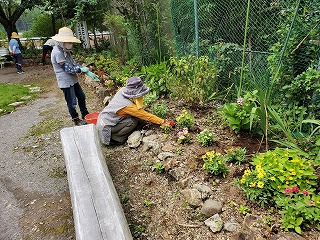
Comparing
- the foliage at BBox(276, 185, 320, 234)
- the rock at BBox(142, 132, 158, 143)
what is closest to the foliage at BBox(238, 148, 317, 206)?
the foliage at BBox(276, 185, 320, 234)

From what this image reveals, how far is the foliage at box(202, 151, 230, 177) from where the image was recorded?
7.80ft

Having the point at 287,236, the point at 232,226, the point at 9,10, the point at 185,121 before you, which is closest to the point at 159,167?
the point at 185,121

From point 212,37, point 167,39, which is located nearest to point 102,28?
point 167,39

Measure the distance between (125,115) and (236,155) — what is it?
5.24 feet

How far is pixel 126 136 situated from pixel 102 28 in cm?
868

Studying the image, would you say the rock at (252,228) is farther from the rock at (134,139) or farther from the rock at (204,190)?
the rock at (134,139)

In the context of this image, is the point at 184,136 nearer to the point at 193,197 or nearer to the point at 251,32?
the point at 193,197

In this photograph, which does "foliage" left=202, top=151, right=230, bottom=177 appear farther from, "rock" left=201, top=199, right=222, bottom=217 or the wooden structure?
the wooden structure

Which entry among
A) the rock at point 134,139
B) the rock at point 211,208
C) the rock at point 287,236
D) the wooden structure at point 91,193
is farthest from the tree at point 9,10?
the rock at point 287,236

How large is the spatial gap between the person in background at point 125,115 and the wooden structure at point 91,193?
520 millimetres

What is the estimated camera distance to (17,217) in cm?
261

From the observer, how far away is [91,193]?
204 cm

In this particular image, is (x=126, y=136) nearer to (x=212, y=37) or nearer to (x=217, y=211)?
(x=217, y=211)

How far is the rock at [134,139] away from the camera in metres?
3.43
